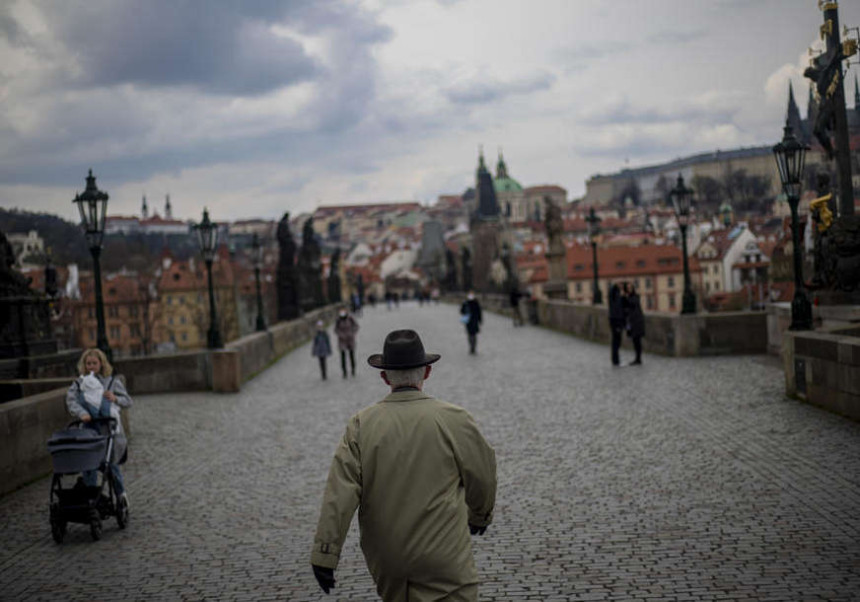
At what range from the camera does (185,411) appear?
14.0m

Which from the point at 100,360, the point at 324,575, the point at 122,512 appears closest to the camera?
the point at 324,575

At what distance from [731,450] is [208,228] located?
13.8 meters

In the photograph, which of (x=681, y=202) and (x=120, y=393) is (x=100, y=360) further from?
(x=681, y=202)

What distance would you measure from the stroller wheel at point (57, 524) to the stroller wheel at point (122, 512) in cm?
40

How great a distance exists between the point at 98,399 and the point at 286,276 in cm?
2637

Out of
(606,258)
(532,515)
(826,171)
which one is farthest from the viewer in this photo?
(606,258)

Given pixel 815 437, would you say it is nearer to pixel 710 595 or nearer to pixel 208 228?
pixel 710 595

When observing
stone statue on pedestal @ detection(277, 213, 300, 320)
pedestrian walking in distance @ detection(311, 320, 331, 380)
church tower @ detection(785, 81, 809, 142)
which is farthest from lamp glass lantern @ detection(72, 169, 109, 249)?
stone statue on pedestal @ detection(277, 213, 300, 320)

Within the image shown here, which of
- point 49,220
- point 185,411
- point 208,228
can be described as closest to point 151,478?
point 185,411

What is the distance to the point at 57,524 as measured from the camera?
22.3 ft

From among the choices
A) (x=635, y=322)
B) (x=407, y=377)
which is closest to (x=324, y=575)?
(x=407, y=377)

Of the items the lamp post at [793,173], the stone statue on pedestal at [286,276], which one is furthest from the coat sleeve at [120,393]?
the stone statue on pedestal at [286,276]

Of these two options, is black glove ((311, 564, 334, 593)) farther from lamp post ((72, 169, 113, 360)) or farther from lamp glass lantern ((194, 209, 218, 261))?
lamp glass lantern ((194, 209, 218, 261))

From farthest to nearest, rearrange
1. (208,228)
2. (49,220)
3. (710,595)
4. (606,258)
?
(606,258) → (49,220) → (208,228) → (710,595)
